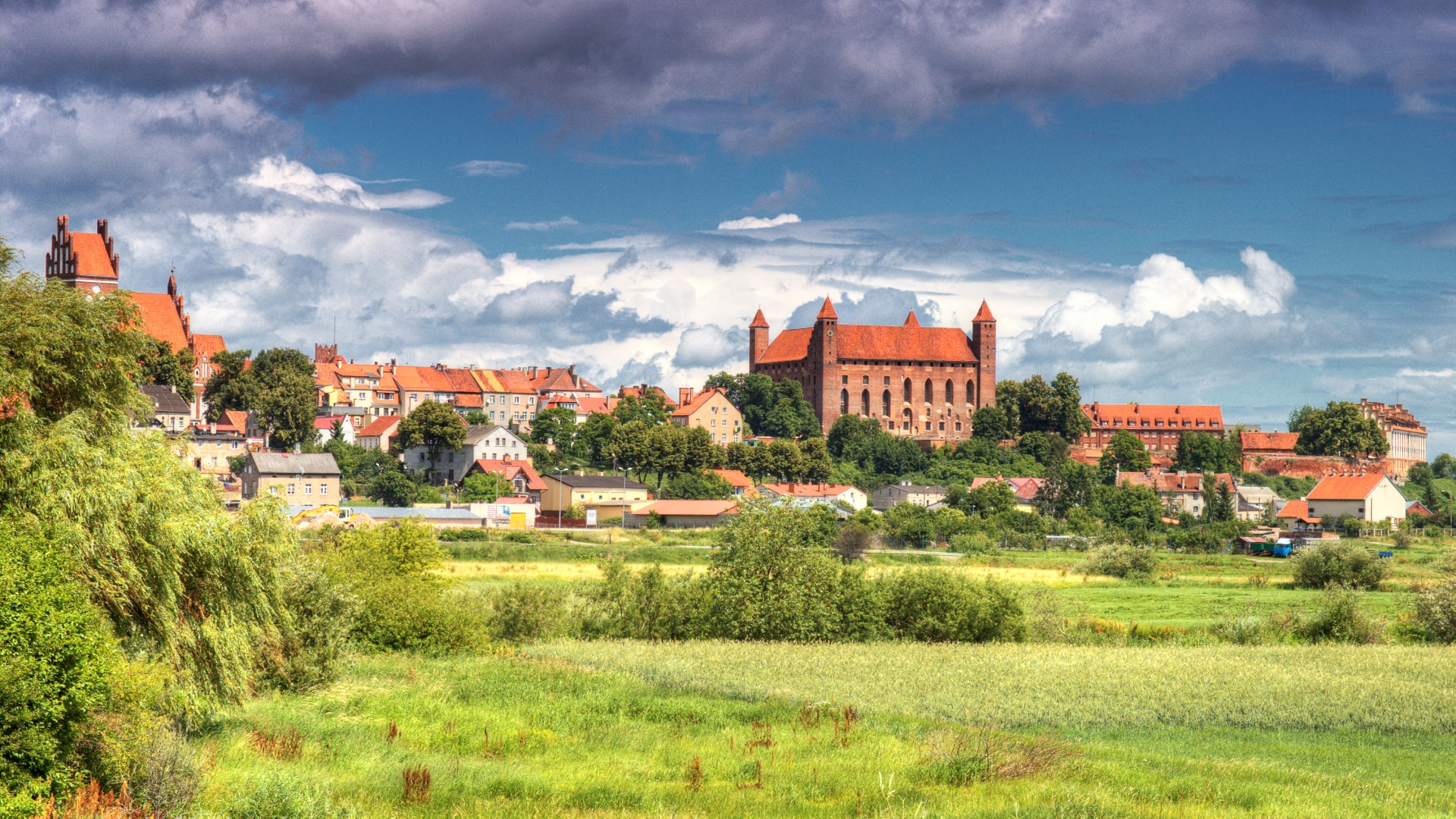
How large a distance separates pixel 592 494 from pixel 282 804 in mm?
87258

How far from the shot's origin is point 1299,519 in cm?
10994

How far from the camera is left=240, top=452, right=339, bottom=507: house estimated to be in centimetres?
8750

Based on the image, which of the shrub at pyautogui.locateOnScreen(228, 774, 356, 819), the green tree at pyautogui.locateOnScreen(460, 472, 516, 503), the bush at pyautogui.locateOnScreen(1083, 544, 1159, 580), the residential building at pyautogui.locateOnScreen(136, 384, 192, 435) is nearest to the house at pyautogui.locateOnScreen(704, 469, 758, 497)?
the green tree at pyautogui.locateOnScreen(460, 472, 516, 503)

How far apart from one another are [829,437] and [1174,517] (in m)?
42.6

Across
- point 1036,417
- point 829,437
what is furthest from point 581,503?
point 1036,417

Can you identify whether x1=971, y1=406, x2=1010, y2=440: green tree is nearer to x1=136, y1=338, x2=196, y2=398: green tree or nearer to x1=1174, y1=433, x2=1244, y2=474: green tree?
x1=1174, y1=433, x2=1244, y2=474: green tree

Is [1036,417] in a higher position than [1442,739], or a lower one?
higher

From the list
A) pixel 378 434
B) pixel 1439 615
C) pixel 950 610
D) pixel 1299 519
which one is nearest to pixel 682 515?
pixel 378 434

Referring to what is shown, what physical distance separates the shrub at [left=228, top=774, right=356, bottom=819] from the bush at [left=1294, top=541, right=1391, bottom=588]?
172 ft

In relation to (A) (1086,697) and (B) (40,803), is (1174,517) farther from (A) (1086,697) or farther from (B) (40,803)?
(B) (40,803)

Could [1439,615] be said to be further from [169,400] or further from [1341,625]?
[169,400]

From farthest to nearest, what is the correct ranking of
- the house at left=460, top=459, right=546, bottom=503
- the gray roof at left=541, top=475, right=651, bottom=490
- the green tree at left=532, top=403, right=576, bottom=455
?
the green tree at left=532, top=403, right=576, bottom=455 → the house at left=460, top=459, right=546, bottom=503 → the gray roof at left=541, top=475, right=651, bottom=490

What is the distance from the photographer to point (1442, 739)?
23266 mm

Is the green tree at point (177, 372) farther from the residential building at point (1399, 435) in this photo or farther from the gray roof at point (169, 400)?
the residential building at point (1399, 435)
